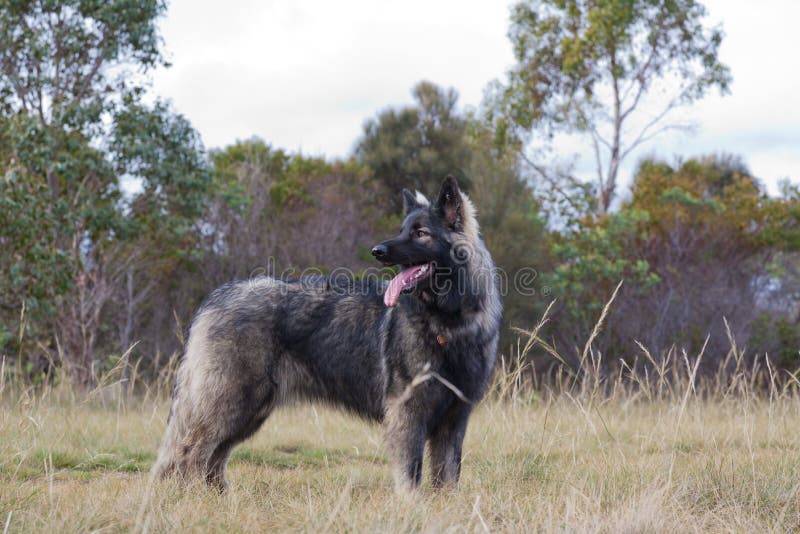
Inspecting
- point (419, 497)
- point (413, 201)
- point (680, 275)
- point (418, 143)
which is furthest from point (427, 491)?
point (418, 143)

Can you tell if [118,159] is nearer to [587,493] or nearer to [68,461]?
[68,461]

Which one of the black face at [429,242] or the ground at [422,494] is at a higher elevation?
the black face at [429,242]

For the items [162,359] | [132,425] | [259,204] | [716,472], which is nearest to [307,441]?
[132,425]

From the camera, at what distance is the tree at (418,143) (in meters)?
23.0

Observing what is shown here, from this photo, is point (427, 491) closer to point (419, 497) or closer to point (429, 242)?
point (419, 497)

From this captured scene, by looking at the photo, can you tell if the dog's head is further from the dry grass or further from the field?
the field

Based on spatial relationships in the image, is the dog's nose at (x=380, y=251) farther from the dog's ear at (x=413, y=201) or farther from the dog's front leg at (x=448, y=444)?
the dog's front leg at (x=448, y=444)

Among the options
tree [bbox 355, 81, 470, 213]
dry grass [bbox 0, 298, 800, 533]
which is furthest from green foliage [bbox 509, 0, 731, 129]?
dry grass [bbox 0, 298, 800, 533]

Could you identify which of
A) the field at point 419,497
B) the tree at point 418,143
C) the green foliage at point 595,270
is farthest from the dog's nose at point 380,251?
the tree at point 418,143

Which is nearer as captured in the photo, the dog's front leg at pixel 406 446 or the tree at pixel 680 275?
the dog's front leg at pixel 406 446

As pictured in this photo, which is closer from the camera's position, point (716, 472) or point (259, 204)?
point (716, 472)

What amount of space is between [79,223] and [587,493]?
349 inches

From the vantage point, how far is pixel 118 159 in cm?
1040

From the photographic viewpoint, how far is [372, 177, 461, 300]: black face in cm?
429
